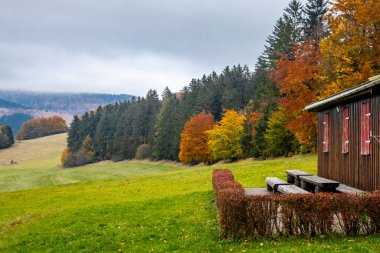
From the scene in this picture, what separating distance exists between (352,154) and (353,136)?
70 centimetres

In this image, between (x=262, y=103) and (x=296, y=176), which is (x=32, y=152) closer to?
(x=262, y=103)

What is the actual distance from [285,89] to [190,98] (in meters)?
62.3

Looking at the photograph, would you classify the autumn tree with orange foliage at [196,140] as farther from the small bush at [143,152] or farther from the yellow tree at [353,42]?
the yellow tree at [353,42]

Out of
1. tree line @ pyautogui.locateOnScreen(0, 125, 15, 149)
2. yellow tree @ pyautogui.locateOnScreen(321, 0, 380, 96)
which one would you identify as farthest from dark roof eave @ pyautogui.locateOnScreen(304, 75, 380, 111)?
tree line @ pyautogui.locateOnScreen(0, 125, 15, 149)

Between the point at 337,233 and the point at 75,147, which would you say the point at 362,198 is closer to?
the point at 337,233

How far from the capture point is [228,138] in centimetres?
6519

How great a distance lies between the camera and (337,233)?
A: 33.0ft

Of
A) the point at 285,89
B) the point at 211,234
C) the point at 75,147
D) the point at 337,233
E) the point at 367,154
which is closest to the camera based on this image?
the point at 337,233

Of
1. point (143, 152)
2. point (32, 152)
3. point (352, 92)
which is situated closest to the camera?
point (352, 92)

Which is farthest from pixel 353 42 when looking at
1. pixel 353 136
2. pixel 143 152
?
pixel 143 152

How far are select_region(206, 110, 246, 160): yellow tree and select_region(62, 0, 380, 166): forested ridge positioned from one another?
161 millimetres

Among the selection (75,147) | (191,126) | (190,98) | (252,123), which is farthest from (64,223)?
(75,147)

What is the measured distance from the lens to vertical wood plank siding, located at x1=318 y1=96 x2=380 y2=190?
1309 cm

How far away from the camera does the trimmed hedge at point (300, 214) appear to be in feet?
32.2
